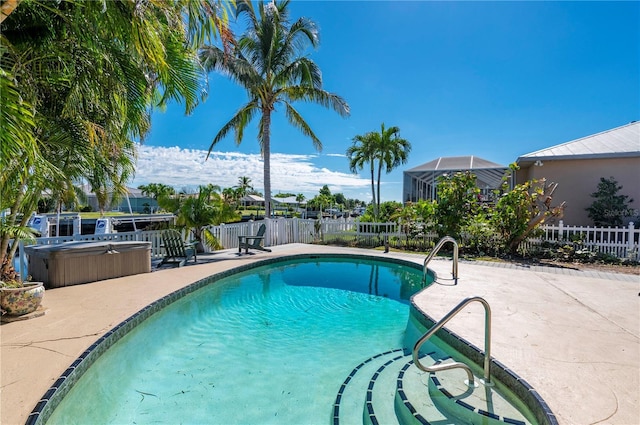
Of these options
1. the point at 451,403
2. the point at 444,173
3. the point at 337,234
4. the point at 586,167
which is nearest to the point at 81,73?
the point at 451,403

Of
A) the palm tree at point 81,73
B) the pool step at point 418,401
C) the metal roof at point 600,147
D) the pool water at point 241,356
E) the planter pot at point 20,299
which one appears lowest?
the pool water at point 241,356

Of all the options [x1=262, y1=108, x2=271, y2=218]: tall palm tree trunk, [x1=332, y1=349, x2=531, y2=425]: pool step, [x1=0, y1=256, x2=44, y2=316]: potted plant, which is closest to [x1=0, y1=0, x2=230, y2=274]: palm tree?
[x1=0, y1=256, x2=44, y2=316]: potted plant

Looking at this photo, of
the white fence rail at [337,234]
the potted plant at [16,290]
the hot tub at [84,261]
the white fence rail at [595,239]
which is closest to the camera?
the potted plant at [16,290]

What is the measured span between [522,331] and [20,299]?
696cm

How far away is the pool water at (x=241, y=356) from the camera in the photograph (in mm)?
3121

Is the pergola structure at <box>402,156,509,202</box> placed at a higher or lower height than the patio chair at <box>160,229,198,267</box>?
higher

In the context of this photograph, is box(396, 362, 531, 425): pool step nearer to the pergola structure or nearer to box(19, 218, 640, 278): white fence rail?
box(19, 218, 640, 278): white fence rail

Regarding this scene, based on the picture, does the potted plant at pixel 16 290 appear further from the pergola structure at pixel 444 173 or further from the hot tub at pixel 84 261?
the pergola structure at pixel 444 173

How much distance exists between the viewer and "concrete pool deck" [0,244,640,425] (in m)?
2.69

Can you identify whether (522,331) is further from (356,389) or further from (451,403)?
(356,389)

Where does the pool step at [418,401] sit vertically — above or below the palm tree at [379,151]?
below

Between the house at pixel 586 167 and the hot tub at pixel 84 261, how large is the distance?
13.3 meters

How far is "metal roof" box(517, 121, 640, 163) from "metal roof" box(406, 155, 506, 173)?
5.00 m

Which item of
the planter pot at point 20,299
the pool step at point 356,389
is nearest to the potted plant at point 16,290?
the planter pot at point 20,299
